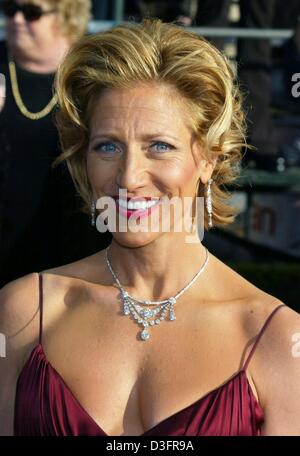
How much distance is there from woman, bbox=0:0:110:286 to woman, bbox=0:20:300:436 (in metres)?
0.97

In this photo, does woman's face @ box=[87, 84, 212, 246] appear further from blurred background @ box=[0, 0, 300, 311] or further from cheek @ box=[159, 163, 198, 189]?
blurred background @ box=[0, 0, 300, 311]

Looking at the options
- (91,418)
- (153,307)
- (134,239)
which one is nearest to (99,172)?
(134,239)

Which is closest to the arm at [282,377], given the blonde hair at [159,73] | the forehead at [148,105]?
the blonde hair at [159,73]

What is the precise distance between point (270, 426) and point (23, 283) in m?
0.86

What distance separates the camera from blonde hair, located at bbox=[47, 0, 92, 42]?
438cm

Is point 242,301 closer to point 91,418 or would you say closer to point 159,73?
point 91,418

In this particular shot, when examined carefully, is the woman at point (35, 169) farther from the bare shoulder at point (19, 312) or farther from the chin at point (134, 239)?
the chin at point (134, 239)

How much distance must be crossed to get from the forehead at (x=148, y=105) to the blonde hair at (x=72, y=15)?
1.71 meters

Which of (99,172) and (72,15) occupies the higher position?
(72,15)

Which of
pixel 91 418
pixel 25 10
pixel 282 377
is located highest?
pixel 25 10

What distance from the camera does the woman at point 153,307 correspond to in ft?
8.86

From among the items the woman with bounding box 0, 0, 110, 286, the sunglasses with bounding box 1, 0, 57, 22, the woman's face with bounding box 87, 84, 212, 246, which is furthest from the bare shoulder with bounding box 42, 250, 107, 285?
the sunglasses with bounding box 1, 0, 57, 22

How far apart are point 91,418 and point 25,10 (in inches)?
94.6

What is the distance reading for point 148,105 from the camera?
9.00ft
